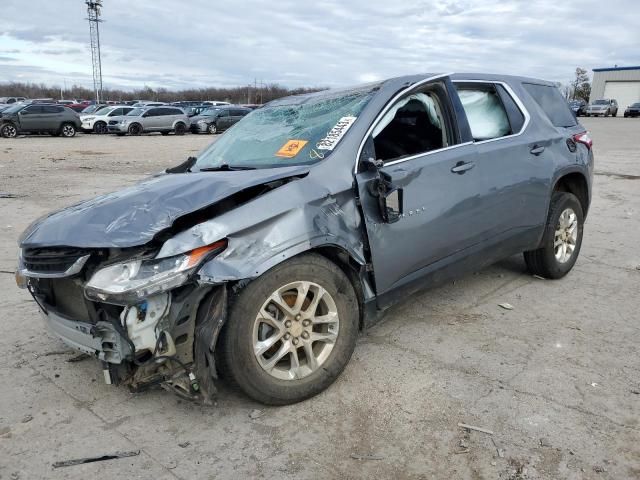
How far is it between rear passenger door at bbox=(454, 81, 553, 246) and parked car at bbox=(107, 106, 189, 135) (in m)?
27.1

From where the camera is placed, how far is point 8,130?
2558 centimetres

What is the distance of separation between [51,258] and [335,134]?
5.89ft

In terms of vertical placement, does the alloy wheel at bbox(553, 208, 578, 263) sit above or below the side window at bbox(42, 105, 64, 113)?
below

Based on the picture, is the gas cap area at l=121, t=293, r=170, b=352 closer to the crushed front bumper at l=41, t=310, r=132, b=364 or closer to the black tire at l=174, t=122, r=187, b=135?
the crushed front bumper at l=41, t=310, r=132, b=364

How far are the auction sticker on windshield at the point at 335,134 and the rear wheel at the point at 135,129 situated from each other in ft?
90.9

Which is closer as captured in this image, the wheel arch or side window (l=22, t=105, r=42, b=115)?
the wheel arch

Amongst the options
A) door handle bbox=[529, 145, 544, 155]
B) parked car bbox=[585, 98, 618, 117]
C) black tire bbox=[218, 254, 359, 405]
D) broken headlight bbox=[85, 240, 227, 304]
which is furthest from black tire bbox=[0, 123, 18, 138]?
parked car bbox=[585, 98, 618, 117]

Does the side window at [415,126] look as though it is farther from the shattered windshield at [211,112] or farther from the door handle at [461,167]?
the shattered windshield at [211,112]

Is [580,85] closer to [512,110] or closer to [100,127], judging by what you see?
[100,127]

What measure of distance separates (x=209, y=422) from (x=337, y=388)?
772 millimetres

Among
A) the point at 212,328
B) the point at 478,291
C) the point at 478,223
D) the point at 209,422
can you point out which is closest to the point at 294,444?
the point at 209,422

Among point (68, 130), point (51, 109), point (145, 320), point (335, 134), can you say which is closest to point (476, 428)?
point (145, 320)

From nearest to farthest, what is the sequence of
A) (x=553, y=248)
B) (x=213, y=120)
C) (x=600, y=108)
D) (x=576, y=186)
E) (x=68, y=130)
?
(x=553, y=248), (x=576, y=186), (x=68, y=130), (x=213, y=120), (x=600, y=108)

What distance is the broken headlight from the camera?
2582 millimetres
